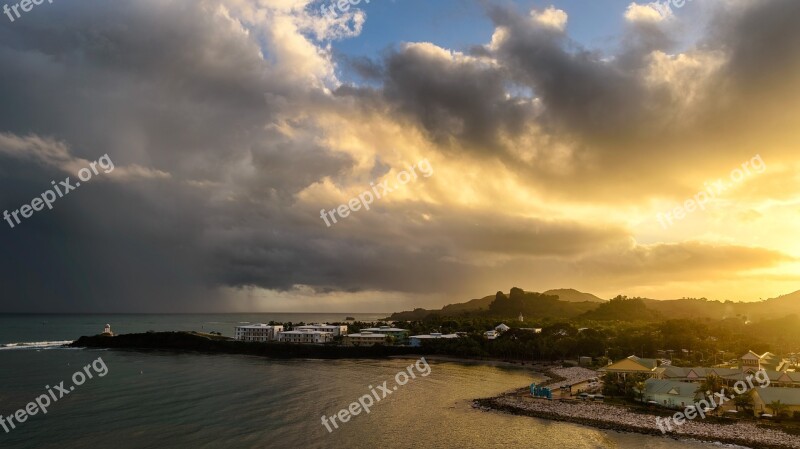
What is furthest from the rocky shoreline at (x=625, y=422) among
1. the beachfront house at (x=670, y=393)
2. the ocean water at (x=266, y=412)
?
the beachfront house at (x=670, y=393)

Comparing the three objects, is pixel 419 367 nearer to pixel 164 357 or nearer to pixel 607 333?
pixel 607 333

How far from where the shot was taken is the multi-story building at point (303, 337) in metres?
144

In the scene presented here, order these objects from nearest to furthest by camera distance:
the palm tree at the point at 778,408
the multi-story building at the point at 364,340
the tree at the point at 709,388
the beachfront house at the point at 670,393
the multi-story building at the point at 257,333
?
the palm tree at the point at 778,408 → the tree at the point at 709,388 → the beachfront house at the point at 670,393 → the multi-story building at the point at 364,340 → the multi-story building at the point at 257,333

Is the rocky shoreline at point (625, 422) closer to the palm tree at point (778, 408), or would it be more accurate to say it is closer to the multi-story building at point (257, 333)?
the palm tree at point (778, 408)

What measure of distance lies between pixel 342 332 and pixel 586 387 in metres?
105

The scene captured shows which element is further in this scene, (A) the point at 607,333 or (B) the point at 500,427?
(A) the point at 607,333

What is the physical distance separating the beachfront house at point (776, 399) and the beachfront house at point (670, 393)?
586 cm

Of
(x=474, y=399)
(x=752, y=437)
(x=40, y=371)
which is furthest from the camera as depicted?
(x=40, y=371)

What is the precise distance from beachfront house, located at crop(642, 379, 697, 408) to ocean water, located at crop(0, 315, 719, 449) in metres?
13.0

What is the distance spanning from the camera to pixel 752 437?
41.9m

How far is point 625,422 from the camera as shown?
48531mm

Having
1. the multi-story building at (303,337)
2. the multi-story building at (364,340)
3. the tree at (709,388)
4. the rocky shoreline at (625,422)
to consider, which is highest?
the multi-story building at (303,337)

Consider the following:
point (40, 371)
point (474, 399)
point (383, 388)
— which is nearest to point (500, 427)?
point (474, 399)

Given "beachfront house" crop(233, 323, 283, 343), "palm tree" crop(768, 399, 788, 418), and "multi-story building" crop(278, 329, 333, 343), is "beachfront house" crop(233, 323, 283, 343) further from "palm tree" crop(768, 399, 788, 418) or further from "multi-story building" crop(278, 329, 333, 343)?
"palm tree" crop(768, 399, 788, 418)
